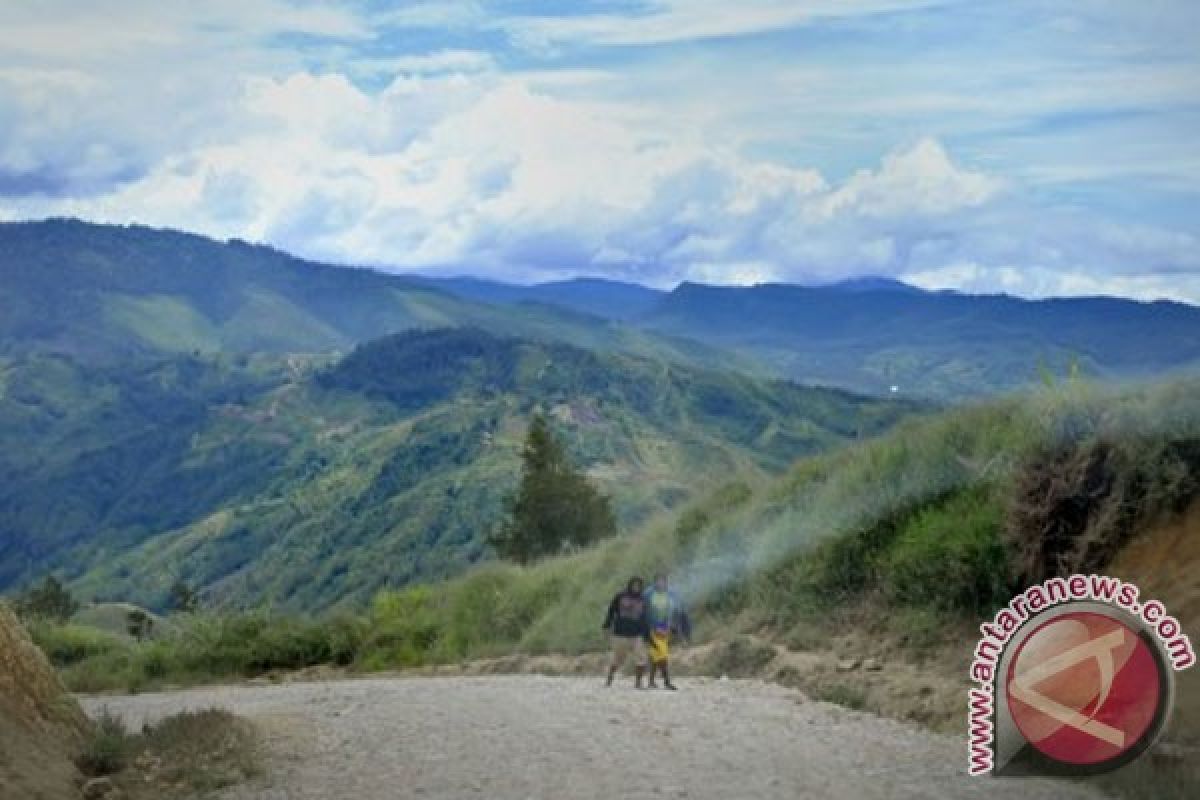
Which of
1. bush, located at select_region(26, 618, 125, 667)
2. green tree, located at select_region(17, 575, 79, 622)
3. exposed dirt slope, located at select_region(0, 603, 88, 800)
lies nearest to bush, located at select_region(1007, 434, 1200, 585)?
exposed dirt slope, located at select_region(0, 603, 88, 800)

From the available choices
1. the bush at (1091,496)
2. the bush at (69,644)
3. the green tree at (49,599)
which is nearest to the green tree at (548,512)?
the green tree at (49,599)

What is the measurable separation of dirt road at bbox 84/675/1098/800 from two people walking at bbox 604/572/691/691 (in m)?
0.70

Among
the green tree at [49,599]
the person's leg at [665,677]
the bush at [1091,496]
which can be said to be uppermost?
the bush at [1091,496]

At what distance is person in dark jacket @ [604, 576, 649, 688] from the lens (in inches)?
764

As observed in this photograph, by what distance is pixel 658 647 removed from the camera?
1906 cm

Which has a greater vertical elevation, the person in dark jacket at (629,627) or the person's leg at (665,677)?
the person in dark jacket at (629,627)

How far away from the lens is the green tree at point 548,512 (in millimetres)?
59312

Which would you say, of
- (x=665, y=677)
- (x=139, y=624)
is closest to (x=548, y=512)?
(x=139, y=624)

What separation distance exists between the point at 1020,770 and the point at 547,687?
8577mm

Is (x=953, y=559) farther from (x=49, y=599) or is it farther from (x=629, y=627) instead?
(x=49, y=599)

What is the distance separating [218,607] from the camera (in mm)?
34719

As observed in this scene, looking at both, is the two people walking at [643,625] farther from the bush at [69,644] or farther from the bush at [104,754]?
the bush at [69,644]

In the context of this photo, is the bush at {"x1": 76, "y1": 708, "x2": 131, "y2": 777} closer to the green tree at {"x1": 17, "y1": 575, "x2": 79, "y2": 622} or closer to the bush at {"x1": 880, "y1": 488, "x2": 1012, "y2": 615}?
the bush at {"x1": 880, "y1": 488, "x2": 1012, "y2": 615}

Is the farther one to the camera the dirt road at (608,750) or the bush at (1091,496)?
the bush at (1091,496)
